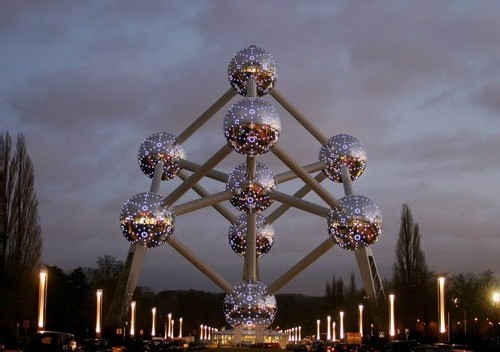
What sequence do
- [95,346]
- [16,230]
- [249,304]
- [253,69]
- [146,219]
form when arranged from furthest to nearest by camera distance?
[16,230], [95,346], [253,69], [249,304], [146,219]

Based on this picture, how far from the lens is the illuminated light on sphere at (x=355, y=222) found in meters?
27.3

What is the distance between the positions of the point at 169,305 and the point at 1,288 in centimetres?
8557

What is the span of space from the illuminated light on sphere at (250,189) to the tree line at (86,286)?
932 cm

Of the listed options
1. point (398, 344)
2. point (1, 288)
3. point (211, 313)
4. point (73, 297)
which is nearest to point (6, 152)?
point (1, 288)

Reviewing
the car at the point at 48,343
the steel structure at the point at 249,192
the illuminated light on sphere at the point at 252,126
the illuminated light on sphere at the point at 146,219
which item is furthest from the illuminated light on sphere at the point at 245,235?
the car at the point at 48,343

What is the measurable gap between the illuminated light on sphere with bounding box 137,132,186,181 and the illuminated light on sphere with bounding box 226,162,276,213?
2.73m

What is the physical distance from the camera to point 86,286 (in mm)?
77562

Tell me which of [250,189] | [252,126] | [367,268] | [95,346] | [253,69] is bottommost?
[95,346]

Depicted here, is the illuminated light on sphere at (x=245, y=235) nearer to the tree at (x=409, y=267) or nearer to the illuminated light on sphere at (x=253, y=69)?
the illuminated light on sphere at (x=253, y=69)

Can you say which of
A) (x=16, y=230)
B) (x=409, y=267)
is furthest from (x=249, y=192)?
(x=409, y=267)

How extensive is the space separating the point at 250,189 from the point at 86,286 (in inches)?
2025

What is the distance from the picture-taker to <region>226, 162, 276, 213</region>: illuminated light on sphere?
29.0m

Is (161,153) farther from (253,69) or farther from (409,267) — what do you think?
(409,267)

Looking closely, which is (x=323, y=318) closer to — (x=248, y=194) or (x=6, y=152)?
(x=6, y=152)
